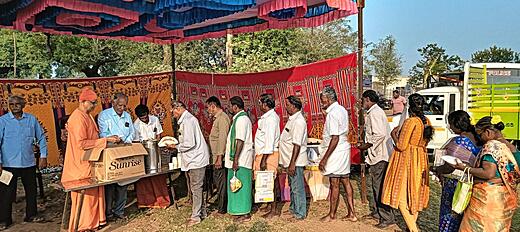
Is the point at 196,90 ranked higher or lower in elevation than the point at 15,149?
higher

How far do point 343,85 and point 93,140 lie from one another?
12.7ft

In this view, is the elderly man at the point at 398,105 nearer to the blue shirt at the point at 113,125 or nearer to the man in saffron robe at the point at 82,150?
the blue shirt at the point at 113,125

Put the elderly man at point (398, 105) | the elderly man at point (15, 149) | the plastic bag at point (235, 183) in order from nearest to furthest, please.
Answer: the plastic bag at point (235, 183) < the elderly man at point (15, 149) < the elderly man at point (398, 105)

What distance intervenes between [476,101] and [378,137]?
598 cm

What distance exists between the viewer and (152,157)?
5098 millimetres

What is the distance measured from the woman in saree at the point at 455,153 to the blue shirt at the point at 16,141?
185 inches

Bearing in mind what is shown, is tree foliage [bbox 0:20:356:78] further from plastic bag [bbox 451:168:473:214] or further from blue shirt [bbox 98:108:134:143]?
plastic bag [bbox 451:168:473:214]

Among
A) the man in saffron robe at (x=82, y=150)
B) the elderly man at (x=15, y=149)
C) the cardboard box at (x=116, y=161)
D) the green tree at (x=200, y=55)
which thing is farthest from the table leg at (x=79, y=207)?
the green tree at (x=200, y=55)

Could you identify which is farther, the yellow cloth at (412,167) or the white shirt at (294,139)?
the white shirt at (294,139)

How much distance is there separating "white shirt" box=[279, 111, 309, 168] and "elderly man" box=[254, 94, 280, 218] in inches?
4.0

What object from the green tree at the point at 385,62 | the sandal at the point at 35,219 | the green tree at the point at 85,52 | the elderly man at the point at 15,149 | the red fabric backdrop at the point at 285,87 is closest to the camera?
the elderly man at the point at 15,149

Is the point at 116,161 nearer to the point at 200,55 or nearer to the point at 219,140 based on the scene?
the point at 219,140

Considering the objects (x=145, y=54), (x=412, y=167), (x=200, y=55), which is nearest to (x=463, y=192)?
(x=412, y=167)

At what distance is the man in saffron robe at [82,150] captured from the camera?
4.52 m
